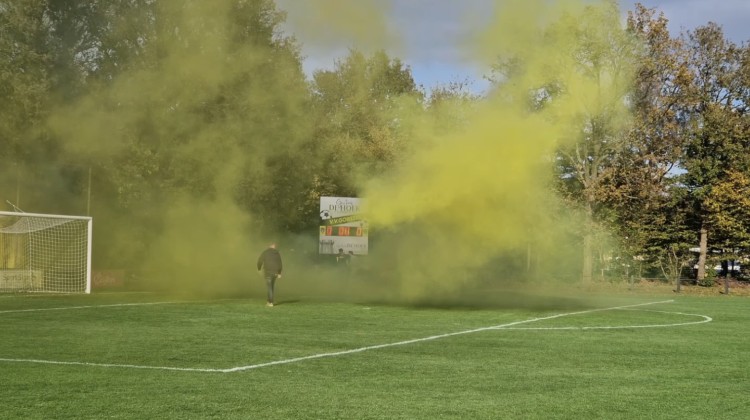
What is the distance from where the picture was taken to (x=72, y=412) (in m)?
9.74

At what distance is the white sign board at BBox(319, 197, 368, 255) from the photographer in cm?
3812

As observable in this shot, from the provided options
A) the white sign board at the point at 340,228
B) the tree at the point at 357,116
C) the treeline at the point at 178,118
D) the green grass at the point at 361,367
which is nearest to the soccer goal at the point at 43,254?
the treeline at the point at 178,118

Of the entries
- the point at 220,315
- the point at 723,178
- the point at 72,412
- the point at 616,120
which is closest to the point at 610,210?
the point at 723,178

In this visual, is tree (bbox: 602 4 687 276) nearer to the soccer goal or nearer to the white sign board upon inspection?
the white sign board

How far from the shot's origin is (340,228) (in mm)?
39031

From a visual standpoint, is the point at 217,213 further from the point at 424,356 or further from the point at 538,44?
the point at 424,356

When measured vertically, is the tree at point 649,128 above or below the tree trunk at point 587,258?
above

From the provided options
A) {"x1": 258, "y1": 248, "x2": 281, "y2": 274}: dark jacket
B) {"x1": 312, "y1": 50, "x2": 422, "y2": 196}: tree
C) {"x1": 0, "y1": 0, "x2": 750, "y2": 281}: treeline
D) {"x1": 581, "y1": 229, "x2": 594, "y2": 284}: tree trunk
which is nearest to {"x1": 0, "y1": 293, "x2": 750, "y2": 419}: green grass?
{"x1": 258, "y1": 248, "x2": 281, "y2": 274}: dark jacket

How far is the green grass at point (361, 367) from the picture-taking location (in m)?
10.4

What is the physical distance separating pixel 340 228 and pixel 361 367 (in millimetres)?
25279

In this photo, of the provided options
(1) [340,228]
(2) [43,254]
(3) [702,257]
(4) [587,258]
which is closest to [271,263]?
(1) [340,228]

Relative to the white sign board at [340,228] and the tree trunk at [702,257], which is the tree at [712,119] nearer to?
the tree trunk at [702,257]

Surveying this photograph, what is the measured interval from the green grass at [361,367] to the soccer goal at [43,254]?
926cm

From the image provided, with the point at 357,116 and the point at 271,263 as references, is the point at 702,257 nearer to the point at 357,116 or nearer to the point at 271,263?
the point at 357,116
